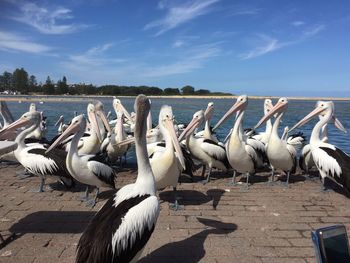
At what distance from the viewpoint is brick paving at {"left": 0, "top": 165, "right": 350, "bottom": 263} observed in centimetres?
355

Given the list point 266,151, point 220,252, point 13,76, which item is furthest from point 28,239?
point 13,76

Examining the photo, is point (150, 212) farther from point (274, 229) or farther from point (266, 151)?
point (266, 151)

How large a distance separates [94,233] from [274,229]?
7.54 ft

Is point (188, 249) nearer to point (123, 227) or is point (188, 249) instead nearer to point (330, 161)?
point (123, 227)

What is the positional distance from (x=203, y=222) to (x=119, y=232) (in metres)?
1.83

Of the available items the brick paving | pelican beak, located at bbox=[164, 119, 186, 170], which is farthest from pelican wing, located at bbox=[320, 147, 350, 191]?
pelican beak, located at bbox=[164, 119, 186, 170]

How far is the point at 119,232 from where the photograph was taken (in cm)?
285

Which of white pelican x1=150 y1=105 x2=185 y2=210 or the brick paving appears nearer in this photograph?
the brick paving

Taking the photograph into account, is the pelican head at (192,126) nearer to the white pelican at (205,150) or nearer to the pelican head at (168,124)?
the white pelican at (205,150)

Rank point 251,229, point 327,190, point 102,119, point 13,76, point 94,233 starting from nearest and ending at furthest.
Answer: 1. point 94,233
2. point 251,229
3. point 327,190
4. point 102,119
5. point 13,76

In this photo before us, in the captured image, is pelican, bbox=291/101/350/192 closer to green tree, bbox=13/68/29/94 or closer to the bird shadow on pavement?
the bird shadow on pavement

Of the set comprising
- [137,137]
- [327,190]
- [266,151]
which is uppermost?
[137,137]

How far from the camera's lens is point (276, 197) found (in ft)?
18.8

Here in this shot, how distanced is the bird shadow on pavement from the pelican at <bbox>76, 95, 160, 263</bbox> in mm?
515
